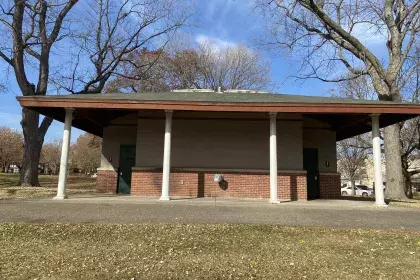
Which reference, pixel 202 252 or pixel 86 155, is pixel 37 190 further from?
pixel 86 155

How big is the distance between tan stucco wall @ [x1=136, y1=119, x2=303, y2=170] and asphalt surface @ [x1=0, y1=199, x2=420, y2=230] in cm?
317

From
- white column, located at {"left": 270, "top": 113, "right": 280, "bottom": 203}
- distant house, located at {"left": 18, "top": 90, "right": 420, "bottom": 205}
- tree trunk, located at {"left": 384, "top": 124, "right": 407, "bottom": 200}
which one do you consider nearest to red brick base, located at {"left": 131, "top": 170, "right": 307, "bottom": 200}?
distant house, located at {"left": 18, "top": 90, "right": 420, "bottom": 205}

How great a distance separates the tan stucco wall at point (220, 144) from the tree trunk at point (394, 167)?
6.27m

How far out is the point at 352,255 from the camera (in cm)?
604

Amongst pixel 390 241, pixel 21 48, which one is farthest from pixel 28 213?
pixel 21 48

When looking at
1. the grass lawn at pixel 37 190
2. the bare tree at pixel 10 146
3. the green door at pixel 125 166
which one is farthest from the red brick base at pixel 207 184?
the bare tree at pixel 10 146

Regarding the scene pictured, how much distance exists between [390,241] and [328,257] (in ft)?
6.05

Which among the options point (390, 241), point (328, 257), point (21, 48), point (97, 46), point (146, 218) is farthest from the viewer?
point (97, 46)

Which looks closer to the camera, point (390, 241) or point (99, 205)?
point (390, 241)

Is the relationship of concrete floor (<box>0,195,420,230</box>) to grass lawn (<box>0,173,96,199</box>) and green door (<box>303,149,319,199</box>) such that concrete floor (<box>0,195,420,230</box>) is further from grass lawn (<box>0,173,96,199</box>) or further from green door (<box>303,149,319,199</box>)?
green door (<box>303,149,319,199</box>)

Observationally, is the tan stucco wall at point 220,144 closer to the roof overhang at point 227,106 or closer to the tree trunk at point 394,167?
the roof overhang at point 227,106

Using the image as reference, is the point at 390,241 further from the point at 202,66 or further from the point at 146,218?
the point at 202,66

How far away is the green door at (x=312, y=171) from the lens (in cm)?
1521

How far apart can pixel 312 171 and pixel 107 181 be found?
901cm
